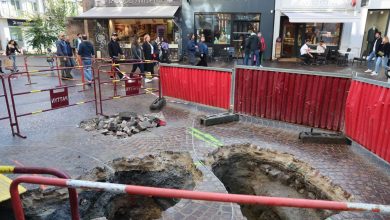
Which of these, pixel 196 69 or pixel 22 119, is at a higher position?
pixel 196 69

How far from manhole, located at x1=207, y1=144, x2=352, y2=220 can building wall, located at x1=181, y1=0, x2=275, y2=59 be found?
49.0 feet

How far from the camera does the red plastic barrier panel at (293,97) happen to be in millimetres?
Result: 6461

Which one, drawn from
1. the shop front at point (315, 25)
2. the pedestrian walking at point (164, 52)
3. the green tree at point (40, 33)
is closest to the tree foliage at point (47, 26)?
the green tree at point (40, 33)

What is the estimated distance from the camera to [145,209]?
538 centimetres

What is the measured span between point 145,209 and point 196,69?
4645 millimetres

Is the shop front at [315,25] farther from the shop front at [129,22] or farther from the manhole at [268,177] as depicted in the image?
the manhole at [268,177]

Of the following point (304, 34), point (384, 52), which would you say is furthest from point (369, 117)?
point (304, 34)

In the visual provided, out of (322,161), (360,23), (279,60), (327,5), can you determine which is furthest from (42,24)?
(322,161)

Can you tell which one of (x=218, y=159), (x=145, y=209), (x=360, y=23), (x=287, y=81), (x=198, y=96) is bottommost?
(x=145, y=209)

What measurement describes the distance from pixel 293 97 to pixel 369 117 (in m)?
1.79

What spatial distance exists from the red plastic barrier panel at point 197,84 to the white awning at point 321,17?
445 inches

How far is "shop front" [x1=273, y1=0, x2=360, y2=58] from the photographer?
1775cm

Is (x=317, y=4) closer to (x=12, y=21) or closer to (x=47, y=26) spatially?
(x=47, y=26)

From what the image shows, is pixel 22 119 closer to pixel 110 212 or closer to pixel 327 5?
pixel 110 212
